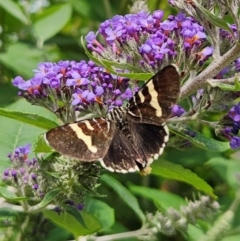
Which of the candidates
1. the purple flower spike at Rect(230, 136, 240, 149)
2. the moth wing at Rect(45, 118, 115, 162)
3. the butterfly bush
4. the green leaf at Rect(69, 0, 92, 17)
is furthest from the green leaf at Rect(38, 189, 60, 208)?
the green leaf at Rect(69, 0, 92, 17)

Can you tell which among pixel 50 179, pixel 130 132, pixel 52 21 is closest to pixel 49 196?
pixel 50 179

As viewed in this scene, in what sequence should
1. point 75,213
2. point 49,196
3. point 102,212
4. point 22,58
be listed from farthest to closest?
point 22,58 < point 102,212 < point 75,213 < point 49,196

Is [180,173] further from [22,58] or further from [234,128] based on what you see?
[22,58]

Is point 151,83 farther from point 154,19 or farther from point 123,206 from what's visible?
point 123,206

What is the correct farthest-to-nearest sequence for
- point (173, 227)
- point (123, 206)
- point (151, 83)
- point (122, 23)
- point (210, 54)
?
point (123, 206), point (173, 227), point (122, 23), point (210, 54), point (151, 83)

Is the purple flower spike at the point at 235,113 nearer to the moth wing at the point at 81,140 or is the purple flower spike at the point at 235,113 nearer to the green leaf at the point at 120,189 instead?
the moth wing at the point at 81,140

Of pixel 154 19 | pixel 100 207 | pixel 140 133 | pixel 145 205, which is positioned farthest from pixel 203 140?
pixel 145 205

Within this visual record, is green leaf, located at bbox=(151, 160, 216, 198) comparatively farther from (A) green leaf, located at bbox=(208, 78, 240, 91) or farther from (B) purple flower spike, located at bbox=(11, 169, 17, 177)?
(B) purple flower spike, located at bbox=(11, 169, 17, 177)
